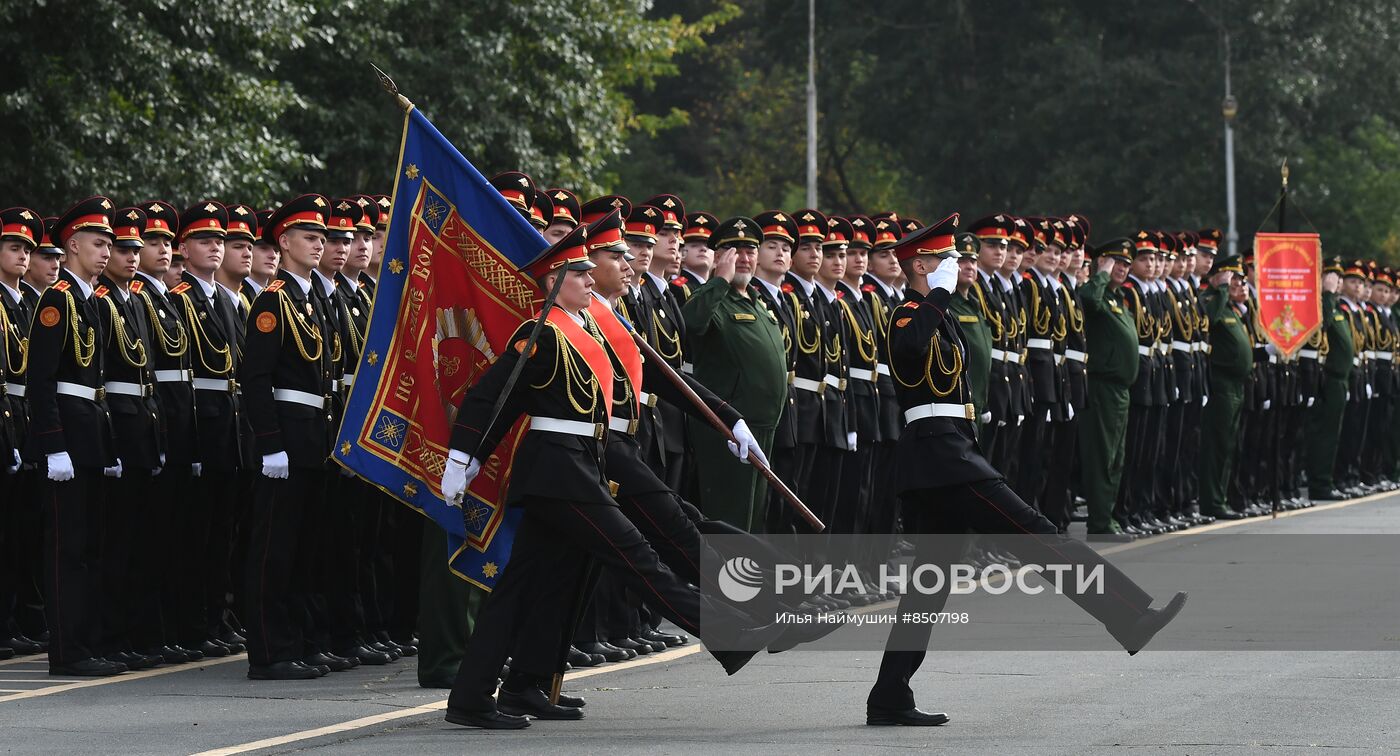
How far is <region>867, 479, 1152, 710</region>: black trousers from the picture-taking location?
848 cm

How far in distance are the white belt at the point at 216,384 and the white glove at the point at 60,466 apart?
88 cm

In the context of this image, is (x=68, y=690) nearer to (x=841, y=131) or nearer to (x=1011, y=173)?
(x=1011, y=173)

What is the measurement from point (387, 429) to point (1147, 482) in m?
9.36

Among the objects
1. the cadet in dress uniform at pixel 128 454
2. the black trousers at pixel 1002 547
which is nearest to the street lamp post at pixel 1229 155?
the cadet in dress uniform at pixel 128 454

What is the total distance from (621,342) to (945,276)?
1.28 m

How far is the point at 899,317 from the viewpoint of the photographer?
914cm

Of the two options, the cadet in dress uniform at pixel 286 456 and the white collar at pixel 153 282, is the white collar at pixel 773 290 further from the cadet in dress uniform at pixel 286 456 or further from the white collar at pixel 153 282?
the white collar at pixel 153 282

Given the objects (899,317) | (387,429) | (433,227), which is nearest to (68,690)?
(387,429)

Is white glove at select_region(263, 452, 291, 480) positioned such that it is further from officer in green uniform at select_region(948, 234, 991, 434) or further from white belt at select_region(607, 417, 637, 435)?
officer in green uniform at select_region(948, 234, 991, 434)

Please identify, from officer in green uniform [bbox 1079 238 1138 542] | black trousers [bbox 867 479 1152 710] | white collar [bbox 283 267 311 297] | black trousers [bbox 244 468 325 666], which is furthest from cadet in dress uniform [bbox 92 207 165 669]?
officer in green uniform [bbox 1079 238 1138 542]

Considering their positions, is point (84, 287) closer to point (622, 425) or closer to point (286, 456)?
point (286, 456)

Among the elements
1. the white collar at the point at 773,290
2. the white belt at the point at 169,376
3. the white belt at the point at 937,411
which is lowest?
the white belt at the point at 937,411

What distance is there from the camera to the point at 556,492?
27.6ft

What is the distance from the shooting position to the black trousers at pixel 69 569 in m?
10.3
